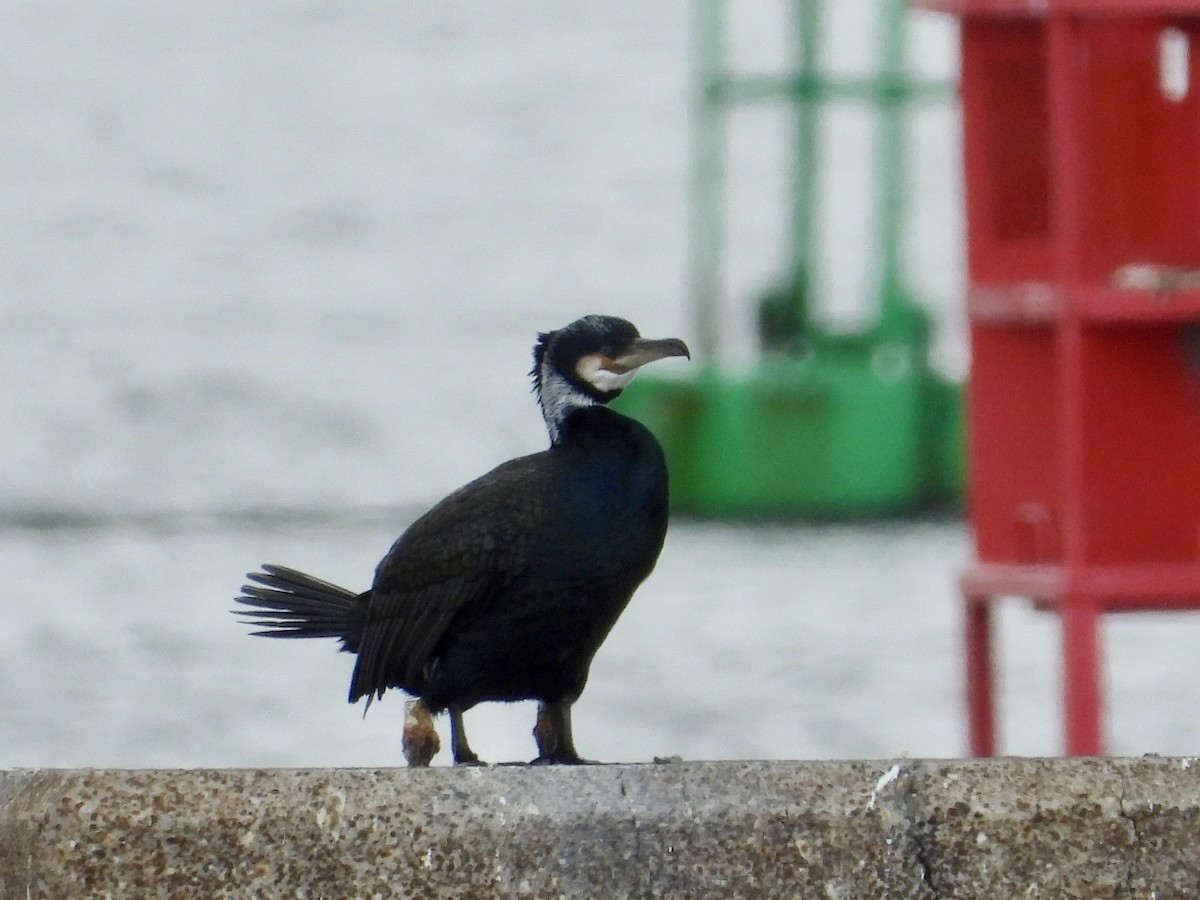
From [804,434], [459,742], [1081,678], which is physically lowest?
[459,742]

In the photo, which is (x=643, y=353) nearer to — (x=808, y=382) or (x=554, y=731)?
(x=554, y=731)

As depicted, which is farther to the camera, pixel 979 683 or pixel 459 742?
pixel 979 683

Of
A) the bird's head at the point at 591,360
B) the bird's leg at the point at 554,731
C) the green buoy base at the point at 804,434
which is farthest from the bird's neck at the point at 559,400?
the green buoy base at the point at 804,434

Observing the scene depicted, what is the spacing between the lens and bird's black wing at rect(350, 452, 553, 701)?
5020 mm

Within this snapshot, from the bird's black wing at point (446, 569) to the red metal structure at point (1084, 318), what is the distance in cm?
379

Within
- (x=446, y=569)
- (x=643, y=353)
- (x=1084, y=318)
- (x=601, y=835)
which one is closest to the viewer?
(x=601, y=835)

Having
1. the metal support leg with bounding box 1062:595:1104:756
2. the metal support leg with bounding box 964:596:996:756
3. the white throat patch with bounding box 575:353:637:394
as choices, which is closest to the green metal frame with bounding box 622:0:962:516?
the metal support leg with bounding box 964:596:996:756

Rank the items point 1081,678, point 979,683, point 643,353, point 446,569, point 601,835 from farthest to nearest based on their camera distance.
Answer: point 979,683
point 1081,678
point 446,569
point 643,353
point 601,835

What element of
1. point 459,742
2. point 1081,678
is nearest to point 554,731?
point 459,742

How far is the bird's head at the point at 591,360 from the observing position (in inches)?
198

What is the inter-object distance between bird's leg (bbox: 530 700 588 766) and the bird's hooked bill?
568mm

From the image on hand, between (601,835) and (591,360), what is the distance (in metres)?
1.03

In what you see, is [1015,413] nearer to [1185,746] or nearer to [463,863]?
[463,863]

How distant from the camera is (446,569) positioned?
16.7ft
